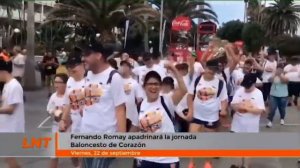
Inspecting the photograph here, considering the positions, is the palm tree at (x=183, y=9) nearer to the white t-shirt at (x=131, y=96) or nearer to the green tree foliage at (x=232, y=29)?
the green tree foliage at (x=232, y=29)

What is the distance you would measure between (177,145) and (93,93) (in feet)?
3.72

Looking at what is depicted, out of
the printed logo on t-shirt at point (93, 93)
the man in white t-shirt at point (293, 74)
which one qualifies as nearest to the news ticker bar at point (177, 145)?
the printed logo on t-shirt at point (93, 93)

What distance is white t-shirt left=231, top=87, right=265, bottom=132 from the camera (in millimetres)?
7621

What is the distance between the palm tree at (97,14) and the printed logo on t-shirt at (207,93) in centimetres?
2646

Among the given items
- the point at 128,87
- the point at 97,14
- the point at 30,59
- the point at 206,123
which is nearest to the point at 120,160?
the point at 128,87

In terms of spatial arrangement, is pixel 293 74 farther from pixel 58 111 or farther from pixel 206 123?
pixel 58 111

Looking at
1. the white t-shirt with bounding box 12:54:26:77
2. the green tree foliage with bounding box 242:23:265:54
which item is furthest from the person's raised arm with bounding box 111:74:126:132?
the green tree foliage with bounding box 242:23:265:54

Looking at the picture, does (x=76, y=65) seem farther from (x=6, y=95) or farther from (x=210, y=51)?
(x=210, y=51)

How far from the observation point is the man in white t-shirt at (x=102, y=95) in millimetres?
5262

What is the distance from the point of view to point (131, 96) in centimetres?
781

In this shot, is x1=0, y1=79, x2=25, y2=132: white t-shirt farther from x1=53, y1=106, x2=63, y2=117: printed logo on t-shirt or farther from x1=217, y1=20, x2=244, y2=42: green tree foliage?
x1=217, y1=20, x2=244, y2=42: green tree foliage

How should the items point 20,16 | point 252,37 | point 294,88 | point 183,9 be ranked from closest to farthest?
point 294,88 → point 183,9 → point 252,37 → point 20,16

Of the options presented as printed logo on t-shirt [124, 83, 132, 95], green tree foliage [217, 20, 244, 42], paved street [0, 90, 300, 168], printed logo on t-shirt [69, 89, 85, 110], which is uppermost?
green tree foliage [217, 20, 244, 42]

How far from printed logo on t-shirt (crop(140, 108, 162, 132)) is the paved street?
9.15ft
